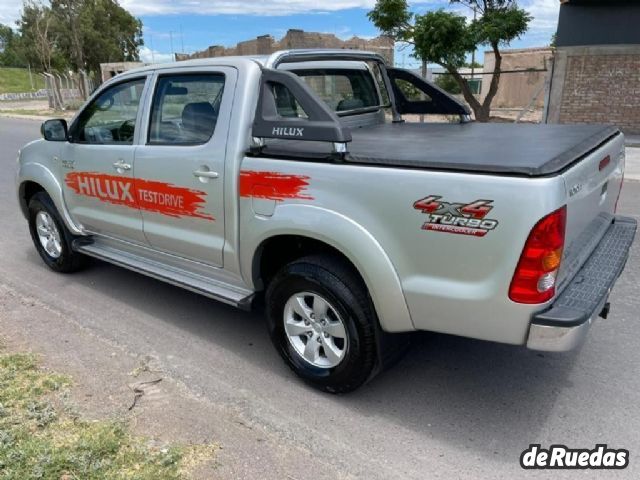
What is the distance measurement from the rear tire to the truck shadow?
4.79 ft

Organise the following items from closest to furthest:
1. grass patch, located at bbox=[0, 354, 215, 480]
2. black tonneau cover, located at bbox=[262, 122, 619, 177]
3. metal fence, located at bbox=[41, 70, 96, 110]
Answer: black tonneau cover, located at bbox=[262, 122, 619, 177] < grass patch, located at bbox=[0, 354, 215, 480] < metal fence, located at bbox=[41, 70, 96, 110]

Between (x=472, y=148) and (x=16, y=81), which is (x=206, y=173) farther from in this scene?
(x=16, y=81)

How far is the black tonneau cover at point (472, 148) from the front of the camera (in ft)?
7.93

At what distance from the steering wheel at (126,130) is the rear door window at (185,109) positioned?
0.78 ft

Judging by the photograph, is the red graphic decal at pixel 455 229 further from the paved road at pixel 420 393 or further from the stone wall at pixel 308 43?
the stone wall at pixel 308 43

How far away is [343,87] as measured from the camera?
439 centimetres

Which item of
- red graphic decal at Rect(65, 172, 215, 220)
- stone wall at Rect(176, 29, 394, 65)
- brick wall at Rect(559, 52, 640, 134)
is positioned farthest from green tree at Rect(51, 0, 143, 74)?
red graphic decal at Rect(65, 172, 215, 220)

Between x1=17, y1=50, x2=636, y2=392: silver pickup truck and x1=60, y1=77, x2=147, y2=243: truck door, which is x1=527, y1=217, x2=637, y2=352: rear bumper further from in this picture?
x1=60, y1=77, x2=147, y2=243: truck door

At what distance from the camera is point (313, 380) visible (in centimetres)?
322

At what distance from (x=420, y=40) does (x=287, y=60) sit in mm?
12072

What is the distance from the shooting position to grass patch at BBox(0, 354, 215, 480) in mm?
2527

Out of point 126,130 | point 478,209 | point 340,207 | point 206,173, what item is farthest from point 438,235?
point 126,130

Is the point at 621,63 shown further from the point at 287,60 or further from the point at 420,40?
the point at 287,60

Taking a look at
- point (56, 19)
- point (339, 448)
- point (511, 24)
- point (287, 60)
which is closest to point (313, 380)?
point (339, 448)
